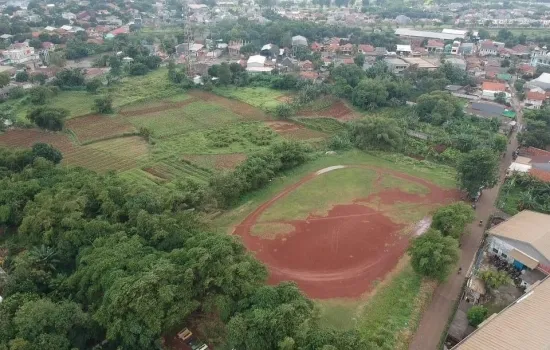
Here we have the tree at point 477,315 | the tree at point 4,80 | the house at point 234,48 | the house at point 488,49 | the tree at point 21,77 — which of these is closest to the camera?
the tree at point 477,315

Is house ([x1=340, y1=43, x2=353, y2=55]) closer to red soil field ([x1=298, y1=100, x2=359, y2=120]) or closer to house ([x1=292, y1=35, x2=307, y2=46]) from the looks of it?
house ([x1=292, y1=35, x2=307, y2=46])

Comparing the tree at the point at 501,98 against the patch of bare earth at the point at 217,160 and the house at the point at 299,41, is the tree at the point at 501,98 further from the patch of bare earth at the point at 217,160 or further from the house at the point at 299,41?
the house at the point at 299,41

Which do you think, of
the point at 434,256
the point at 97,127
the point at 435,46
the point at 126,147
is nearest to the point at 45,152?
the point at 126,147

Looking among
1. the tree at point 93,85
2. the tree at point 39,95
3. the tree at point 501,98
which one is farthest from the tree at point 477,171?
the tree at point 39,95

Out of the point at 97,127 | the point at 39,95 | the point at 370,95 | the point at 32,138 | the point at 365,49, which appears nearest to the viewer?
the point at 32,138

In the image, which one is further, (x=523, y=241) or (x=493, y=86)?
(x=493, y=86)

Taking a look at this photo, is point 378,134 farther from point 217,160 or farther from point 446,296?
point 446,296

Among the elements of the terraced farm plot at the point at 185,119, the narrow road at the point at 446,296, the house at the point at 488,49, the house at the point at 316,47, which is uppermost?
the house at the point at 488,49
